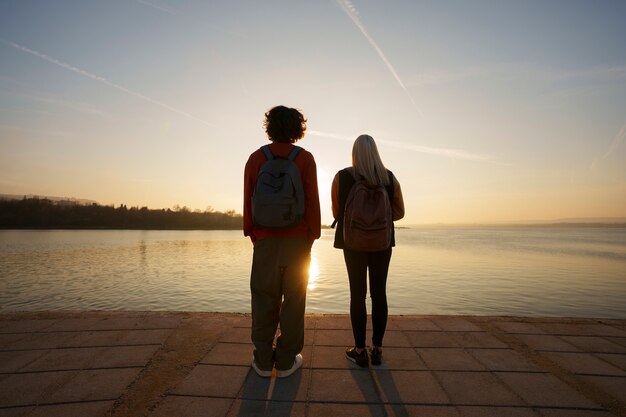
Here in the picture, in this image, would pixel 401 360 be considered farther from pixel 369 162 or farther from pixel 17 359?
pixel 17 359

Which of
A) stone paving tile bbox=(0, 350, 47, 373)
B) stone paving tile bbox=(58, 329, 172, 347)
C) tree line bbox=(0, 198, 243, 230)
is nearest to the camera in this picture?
stone paving tile bbox=(0, 350, 47, 373)

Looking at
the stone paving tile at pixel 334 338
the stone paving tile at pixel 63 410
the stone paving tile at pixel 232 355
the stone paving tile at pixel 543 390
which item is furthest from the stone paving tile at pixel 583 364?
the stone paving tile at pixel 63 410

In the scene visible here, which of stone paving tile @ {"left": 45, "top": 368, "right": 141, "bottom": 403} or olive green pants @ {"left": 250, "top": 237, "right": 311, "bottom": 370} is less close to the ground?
olive green pants @ {"left": 250, "top": 237, "right": 311, "bottom": 370}

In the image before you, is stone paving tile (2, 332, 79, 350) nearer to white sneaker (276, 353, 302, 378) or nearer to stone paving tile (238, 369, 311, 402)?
stone paving tile (238, 369, 311, 402)

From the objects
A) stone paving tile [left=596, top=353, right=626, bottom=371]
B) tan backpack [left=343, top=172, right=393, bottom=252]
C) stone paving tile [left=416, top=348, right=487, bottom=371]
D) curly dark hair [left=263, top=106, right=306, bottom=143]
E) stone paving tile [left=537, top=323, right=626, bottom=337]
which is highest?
curly dark hair [left=263, top=106, right=306, bottom=143]

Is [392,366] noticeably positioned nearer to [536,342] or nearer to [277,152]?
[536,342]

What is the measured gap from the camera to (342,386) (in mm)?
2771

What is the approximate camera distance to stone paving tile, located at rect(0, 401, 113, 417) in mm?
Answer: 2355

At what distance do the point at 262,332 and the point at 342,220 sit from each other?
4.04ft

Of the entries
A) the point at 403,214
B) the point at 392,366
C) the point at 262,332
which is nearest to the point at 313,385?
the point at 262,332

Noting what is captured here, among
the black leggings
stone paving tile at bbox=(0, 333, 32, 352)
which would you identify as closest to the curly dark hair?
the black leggings

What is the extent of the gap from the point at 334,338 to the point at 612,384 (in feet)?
8.06

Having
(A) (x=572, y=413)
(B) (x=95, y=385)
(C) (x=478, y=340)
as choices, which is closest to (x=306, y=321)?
(C) (x=478, y=340)

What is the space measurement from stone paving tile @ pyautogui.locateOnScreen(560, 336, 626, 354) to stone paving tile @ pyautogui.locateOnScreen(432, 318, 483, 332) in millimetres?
960
